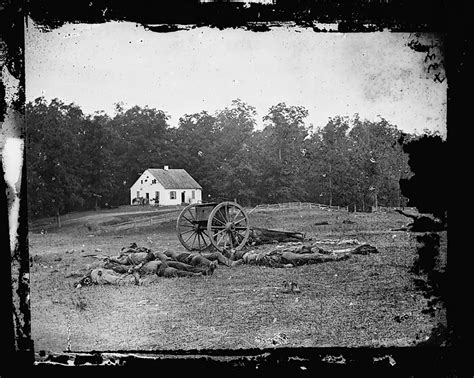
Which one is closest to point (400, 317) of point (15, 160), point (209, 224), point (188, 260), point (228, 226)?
point (188, 260)

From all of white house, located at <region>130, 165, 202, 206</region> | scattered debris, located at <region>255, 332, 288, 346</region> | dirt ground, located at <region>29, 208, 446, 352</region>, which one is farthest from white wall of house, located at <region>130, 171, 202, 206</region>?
scattered debris, located at <region>255, 332, 288, 346</region>

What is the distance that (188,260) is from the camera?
5195 millimetres

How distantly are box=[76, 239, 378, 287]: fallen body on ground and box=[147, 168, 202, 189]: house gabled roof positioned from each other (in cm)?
78

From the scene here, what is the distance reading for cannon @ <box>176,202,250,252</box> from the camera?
529 cm

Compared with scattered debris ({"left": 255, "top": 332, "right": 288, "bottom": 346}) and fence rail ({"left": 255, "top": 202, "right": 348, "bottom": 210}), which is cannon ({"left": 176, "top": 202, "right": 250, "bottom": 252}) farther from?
scattered debris ({"left": 255, "top": 332, "right": 288, "bottom": 346})

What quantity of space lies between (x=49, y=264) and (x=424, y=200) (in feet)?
11.8

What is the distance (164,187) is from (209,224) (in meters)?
2.59

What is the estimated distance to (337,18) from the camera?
2.96 meters

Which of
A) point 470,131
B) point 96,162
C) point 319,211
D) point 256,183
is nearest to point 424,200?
point 470,131

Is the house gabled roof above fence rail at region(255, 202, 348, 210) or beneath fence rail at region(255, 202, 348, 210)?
above

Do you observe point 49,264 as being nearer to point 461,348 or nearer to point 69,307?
point 69,307

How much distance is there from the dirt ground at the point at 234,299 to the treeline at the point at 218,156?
0.86 feet

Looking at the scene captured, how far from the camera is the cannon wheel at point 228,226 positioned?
17.5 feet

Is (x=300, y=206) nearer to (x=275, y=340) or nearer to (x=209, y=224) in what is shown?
(x=275, y=340)
